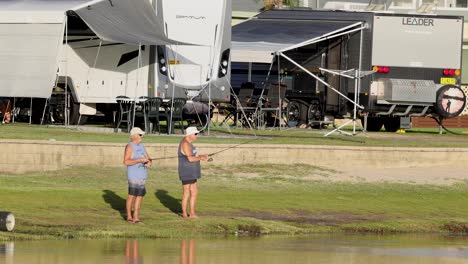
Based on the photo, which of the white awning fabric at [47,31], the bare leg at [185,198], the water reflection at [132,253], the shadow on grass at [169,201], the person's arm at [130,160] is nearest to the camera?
the water reflection at [132,253]

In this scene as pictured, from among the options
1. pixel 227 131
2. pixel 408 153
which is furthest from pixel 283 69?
pixel 408 153

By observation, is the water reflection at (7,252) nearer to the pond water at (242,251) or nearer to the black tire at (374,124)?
the pond water at (242,251)

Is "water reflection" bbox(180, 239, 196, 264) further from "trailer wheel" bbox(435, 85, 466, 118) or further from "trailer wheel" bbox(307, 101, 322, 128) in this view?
"trailer wheel" bbox(307, 101, 322, 128)

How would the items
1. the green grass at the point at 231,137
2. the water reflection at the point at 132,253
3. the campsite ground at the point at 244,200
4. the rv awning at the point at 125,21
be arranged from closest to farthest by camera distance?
the water reflection at the point at 132,253, the campsite ground at the point at 244,200, the green grass at the point at 231,137, the rv awning at the point at 125,21

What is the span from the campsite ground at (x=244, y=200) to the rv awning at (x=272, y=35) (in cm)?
638

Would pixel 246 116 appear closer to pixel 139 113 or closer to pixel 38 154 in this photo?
pixel 139 113

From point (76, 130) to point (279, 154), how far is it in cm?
673

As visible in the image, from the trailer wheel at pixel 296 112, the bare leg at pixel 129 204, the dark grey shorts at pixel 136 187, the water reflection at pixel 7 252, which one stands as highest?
the trailer wheel at pixel 296 112

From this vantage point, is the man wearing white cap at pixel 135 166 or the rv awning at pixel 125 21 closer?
the man wearing white cap at pixel 135 166

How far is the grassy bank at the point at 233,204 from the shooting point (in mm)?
19500

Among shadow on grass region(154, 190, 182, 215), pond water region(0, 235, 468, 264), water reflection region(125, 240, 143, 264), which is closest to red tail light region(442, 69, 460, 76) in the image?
shadow on grass region(154, 190, 182, 215)

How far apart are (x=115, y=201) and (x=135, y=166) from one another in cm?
270

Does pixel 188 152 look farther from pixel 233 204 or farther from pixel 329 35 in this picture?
pixel 329 35

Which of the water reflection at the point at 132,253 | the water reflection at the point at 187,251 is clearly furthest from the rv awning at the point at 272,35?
the water reflection at the point at 132,253
